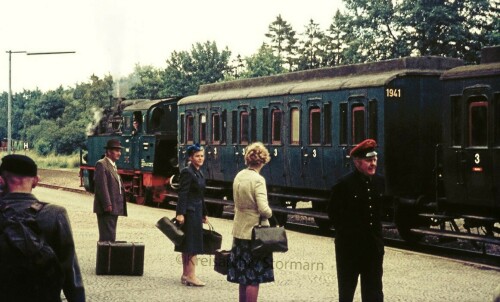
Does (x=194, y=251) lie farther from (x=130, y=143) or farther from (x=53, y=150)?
(x=53, y=150)

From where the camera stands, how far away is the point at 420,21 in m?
47.6

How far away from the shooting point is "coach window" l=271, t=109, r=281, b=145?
2236 cm

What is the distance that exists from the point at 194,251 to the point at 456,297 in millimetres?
3142

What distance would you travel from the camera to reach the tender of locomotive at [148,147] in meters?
30.3

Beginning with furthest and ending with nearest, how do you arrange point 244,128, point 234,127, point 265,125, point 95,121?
1. point 95,121
2. point 234,127
3. point 244,128
4. point 265,125

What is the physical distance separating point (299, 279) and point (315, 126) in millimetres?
8072

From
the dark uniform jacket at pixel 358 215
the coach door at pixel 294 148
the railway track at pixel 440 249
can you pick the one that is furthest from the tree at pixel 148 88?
the dark uniform jacket at pixel 358 215

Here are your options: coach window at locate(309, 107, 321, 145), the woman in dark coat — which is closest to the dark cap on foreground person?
the woman in dark coat

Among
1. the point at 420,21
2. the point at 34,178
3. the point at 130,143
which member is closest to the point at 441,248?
the point at 34,178

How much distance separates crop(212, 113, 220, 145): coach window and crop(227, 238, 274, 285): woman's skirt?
16.0 meters

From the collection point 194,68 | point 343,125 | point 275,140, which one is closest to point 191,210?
point 343,125

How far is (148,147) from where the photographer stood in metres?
30.6

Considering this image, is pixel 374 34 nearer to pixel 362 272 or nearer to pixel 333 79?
pixel 333 79

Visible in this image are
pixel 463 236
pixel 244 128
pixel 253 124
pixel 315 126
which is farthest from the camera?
pixel 244 128
